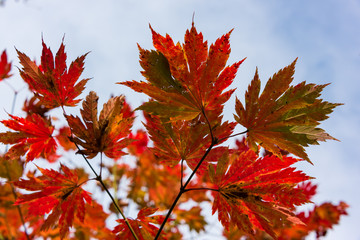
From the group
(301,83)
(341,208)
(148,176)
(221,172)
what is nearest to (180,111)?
(221,172)

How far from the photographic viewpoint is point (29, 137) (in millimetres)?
1167

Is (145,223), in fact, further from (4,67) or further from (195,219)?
(4,67)

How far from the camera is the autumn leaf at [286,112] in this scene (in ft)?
2.92

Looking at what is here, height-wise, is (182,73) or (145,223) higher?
(182,73)

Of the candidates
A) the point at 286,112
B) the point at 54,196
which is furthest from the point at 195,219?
the point at 286,112

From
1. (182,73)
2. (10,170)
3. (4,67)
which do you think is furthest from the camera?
(4,67)

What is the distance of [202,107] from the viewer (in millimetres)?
979

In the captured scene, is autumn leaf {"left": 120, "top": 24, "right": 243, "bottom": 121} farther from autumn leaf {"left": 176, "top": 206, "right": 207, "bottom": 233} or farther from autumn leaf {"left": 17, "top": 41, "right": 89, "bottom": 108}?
autumn leaf {"left": 176, "top": 206, "right": 207, "bottom": 233}

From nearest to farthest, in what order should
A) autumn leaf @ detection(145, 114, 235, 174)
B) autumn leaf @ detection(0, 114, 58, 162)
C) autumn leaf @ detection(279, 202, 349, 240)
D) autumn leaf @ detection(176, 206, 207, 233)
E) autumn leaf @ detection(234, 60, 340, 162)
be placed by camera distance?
autumn leaf @ detection(234, 60, 340, 162) < autumn leaf @ detection(145, 114, 235, 174) < autumn leaf @ detection(0, 114, 58, 162) < autumn leaf @ detection(176, 206, 207, 233) < autumn leaf @ detection(279, 202, 349, 240)

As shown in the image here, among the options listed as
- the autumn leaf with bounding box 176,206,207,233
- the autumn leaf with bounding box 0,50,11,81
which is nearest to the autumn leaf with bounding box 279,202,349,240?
the autumn leaf with bounding box 176,206,207,233

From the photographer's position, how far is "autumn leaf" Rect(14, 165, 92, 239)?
107cm

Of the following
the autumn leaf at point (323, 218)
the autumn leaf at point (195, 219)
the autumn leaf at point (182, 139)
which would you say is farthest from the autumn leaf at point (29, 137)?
the autumn leaf at point (323, 218)

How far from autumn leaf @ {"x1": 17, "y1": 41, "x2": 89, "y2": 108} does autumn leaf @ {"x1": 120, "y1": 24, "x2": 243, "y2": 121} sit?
313mm

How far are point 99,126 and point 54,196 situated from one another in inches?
13.6
